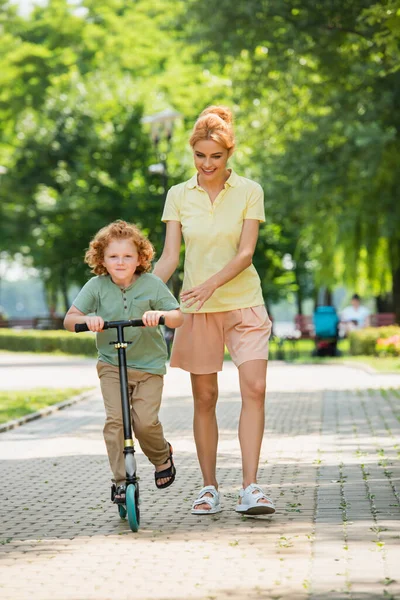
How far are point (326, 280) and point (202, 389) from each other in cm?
2658

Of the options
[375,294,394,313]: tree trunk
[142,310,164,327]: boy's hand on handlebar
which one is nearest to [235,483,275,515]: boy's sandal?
[142,310,164,327]: boy's hand on handlebar

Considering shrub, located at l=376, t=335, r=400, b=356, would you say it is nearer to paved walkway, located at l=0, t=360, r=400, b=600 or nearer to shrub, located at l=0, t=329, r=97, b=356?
shrub, located at l=0, t=329, r=97, b=356

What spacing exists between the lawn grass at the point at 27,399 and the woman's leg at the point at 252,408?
22.8ft

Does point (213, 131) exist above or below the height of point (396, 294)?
above

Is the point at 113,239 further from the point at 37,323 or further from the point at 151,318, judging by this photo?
the point at 37,323

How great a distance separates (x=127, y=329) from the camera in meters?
6.67

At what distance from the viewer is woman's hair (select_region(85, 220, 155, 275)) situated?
6676mm

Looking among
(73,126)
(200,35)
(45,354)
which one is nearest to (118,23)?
(73,126)

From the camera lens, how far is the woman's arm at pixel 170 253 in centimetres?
679

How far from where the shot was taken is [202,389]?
7.00 metres

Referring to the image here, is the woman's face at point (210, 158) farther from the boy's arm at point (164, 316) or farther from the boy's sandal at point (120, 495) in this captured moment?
the boy's sandal at point (120, 495)

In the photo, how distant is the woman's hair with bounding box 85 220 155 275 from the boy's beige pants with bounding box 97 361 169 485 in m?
0.52

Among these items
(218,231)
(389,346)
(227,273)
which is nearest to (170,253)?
(218,231)

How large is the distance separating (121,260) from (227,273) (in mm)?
545
